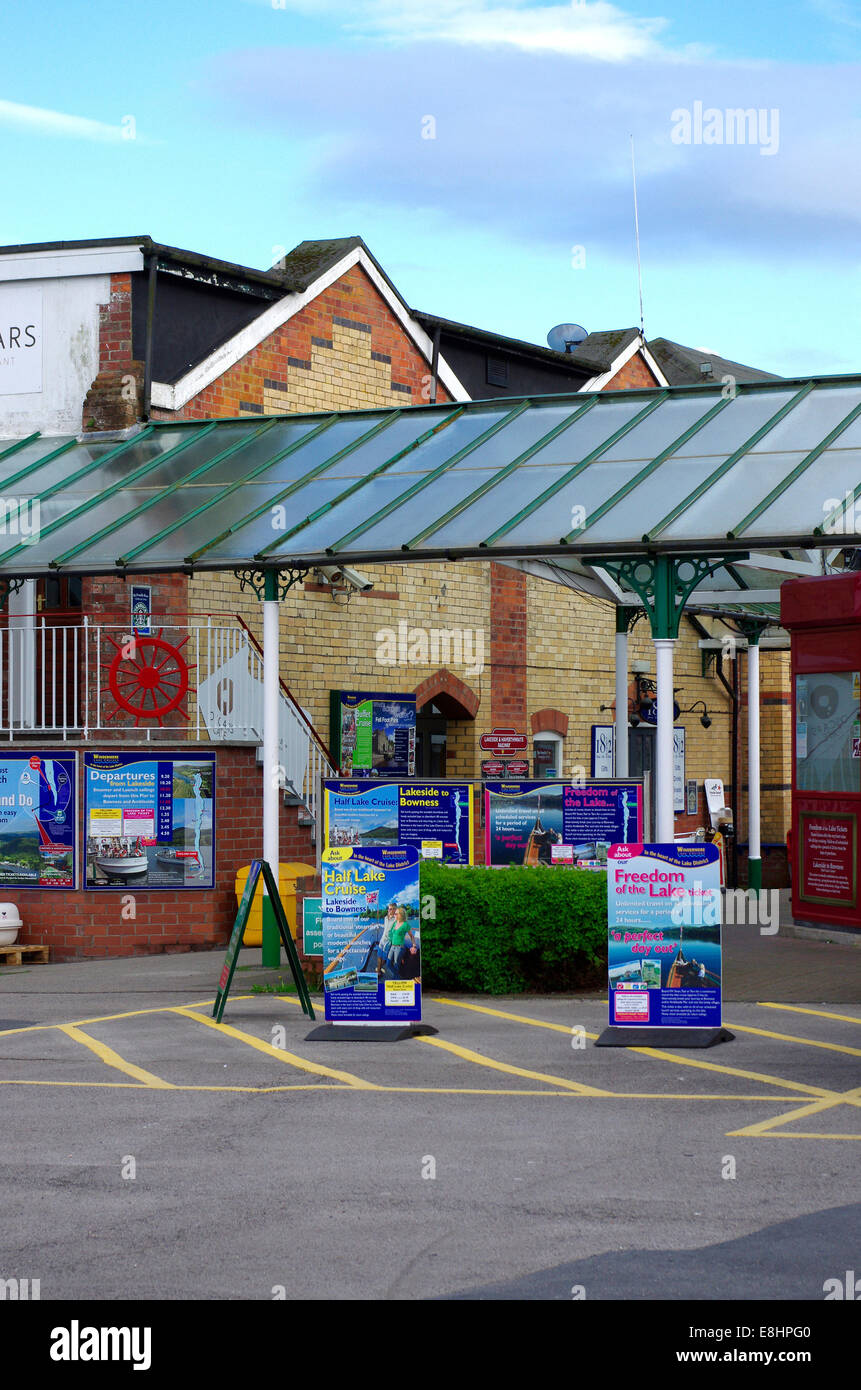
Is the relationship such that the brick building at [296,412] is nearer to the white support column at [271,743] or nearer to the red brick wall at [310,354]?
the red brick wall at [310,354]

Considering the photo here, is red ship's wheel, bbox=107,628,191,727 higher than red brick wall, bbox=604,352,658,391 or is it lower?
lower

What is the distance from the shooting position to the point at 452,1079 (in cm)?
994

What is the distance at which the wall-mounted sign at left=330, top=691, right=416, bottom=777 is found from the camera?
20016 millimetres

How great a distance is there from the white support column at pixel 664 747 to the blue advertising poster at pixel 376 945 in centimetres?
247

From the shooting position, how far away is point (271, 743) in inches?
577

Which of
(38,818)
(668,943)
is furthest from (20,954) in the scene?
(668,943)

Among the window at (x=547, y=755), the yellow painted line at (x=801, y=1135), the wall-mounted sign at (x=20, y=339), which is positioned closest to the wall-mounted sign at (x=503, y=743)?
the window at (x=547, y=755)

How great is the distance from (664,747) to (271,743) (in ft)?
12.3

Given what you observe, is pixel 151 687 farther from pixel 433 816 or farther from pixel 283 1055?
pixel 283 1055

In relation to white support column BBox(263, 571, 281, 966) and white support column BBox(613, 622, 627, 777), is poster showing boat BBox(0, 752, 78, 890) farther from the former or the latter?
white support column BBox(613, 622, 627, 777)

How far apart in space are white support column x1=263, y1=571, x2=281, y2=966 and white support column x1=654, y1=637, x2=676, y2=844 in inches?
138

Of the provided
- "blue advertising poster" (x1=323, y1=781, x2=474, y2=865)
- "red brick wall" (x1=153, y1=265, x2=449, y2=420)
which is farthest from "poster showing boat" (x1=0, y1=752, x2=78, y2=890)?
"red brick wall" (x1=153, y1=265, x2=449, y2=420)
